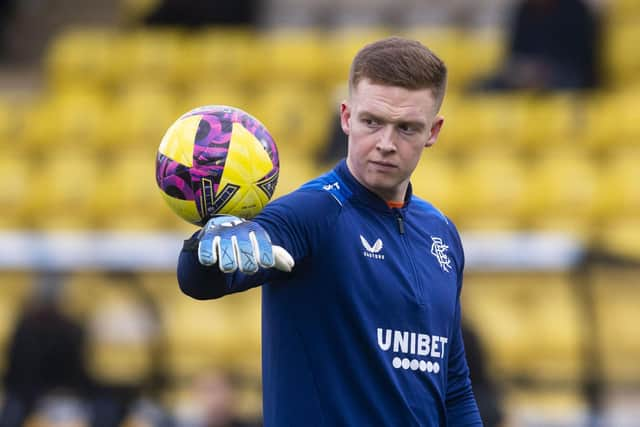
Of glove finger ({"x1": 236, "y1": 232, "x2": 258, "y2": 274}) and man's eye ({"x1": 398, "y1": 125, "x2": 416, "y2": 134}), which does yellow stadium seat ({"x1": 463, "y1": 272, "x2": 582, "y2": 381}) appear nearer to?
man's eye ({"x1": 398, "y1": 125, "x2": 416, "y2": 134})

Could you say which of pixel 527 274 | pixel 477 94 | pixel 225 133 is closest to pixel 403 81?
pixel 225 133

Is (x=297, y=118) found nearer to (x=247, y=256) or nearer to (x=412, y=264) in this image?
(x=412, y=264)

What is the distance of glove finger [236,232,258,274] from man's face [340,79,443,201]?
540 millimetres

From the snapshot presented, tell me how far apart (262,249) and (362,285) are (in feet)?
1.43

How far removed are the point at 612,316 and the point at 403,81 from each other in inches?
170

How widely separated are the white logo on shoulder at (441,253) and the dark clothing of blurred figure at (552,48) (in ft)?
22.3

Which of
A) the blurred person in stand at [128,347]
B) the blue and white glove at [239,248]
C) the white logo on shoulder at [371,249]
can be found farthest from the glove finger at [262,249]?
the blurred person in stand at [128,347]

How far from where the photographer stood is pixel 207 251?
2.77 meters

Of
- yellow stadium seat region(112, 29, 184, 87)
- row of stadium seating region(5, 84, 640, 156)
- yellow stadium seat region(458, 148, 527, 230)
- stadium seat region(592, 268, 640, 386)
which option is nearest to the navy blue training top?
stadium seat region(592, 268, 640, 386)

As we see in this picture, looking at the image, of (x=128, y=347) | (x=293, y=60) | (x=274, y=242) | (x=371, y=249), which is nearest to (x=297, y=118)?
(x=293, y=60)

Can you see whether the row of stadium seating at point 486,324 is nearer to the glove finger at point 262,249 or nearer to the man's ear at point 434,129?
the man's ear at point 434,129

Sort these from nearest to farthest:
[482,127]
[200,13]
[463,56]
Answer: [482,127], [463,56], [200,13]

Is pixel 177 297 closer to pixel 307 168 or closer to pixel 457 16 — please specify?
pixel 307 168

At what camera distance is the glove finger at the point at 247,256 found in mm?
2760
